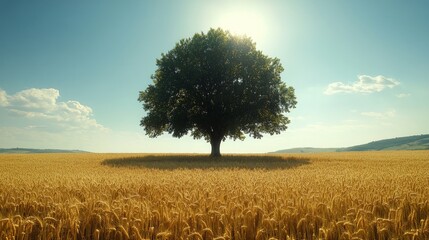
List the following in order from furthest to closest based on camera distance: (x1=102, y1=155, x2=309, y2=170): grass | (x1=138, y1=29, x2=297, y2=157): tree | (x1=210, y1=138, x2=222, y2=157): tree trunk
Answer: (x1=210, y1=138, x2=222, y2=157): tree trunk, (x1=138, y1=29, x2=297, y2=157): tree, (x1=102, y1=155, x2=309, y2=170): grass

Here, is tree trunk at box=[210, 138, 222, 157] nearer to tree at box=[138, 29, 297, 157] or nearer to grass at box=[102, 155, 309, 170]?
tree at box=[138, 29, 297, 157]

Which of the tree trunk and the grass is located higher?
the tree trunk

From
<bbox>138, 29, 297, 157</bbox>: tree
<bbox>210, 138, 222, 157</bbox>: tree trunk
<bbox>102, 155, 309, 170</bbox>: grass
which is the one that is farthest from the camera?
<bbox>210, 138, 222, 157</bbox>: tree trunk

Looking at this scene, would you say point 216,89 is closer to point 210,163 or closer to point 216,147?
point 216,147

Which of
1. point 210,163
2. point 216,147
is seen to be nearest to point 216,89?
point 216,147

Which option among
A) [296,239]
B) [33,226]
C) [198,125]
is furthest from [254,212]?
[198,125]

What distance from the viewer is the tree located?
3809cm

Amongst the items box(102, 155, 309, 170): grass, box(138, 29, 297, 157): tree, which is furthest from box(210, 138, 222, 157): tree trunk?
box(102, 155, 309, 170): grass

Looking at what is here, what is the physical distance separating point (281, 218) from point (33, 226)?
3982mm

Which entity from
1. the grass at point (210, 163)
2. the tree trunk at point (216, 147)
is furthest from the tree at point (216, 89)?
Result: the grass at point (210, 163)

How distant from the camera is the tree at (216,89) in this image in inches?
1500

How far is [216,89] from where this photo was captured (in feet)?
129

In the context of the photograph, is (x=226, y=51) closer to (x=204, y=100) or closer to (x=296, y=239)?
(x=204, y=100)

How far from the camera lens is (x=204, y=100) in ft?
129
